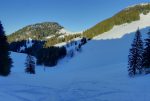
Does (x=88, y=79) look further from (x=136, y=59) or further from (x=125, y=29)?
(x=125, y=29)

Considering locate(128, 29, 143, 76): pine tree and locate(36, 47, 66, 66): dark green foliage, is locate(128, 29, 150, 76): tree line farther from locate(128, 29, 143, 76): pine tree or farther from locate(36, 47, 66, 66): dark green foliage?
locate(36, 47, 66, 66): dark green foliage

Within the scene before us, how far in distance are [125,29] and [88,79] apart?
5529 inches

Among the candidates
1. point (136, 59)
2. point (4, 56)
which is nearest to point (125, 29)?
point (136, 59)

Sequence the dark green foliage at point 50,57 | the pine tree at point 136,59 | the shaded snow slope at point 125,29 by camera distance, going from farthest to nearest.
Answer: the shaded snow slope at point 125,29 < the dark green foliage at point 50,57 < the pine tree at point 136,59

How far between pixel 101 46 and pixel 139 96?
134 metres

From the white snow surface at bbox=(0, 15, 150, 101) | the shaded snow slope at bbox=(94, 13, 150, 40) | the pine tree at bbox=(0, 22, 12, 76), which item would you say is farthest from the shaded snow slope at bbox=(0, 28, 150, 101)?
the shaded snow slope at bbox=(94, 13, 150, 40)

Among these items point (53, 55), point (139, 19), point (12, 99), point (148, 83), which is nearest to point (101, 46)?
point (53, 55)

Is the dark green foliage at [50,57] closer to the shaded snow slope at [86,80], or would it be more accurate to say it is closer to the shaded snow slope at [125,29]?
the shaded snow slope at [86,80]

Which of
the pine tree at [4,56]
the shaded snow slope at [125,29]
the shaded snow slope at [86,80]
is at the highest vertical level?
the shaded snow slope at [125,29]

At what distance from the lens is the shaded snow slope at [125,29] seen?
7062 inches

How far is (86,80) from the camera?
1944 inches

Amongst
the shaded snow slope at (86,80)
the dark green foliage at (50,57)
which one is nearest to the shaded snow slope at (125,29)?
the shaded snow slope at (86,80)

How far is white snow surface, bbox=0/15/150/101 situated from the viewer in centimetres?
2977

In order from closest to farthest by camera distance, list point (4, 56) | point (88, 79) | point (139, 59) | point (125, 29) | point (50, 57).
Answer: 1. point (4, 56)
2. point (88, 79)
3. point (139, 59)
4. point (50, 57)
5. point (125, 29)
